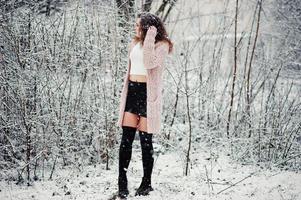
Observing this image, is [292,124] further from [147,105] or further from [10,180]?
[10,180]

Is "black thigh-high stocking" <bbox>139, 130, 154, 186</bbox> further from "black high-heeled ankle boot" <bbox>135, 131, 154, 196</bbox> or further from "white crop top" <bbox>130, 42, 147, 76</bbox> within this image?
"white crop top" <bbox>130, 42, 147, 76</bbox>

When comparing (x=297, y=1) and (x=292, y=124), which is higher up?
(x=297, y=1)

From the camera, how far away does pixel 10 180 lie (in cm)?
483

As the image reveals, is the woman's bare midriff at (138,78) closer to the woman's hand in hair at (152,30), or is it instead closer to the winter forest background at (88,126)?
the woman's hand in hair at (152,30)

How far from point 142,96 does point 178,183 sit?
1.35 meters

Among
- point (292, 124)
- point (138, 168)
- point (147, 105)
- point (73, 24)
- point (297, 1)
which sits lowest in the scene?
point (138, 168)

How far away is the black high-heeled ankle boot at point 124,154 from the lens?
429 centimetres

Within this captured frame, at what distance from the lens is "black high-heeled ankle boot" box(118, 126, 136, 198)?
4.29 metres

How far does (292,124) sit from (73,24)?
11.5 ft

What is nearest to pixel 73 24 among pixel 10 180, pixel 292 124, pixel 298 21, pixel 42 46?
pixel 42 46

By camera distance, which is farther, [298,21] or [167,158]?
[298,21]

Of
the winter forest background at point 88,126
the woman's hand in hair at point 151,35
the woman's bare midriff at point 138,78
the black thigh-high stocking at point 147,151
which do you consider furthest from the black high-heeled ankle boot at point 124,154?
the woman's hand in hair at point 151,35

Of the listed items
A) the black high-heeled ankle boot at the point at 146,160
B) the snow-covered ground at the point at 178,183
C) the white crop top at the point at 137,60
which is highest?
the white crop top at the point at 137,60

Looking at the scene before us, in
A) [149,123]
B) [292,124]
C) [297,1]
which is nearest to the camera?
[149,123]
